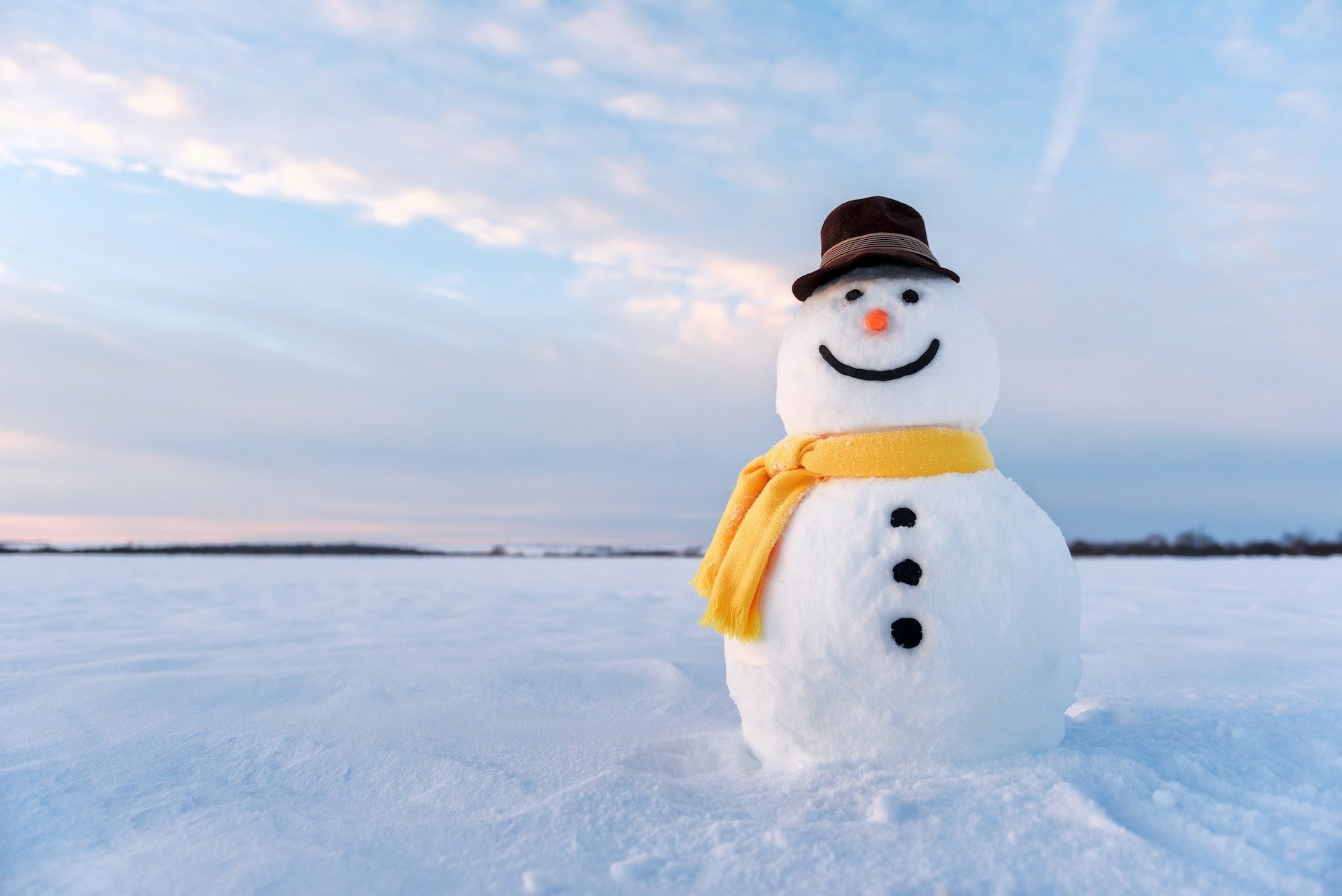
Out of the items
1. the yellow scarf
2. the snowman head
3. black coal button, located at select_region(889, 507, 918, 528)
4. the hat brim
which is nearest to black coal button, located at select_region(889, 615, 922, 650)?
black coal button, located at select_region(889, 507, 918, 528)

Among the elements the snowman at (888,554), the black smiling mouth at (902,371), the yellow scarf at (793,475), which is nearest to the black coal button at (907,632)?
the snowman at (888,554)

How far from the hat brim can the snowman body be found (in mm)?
42

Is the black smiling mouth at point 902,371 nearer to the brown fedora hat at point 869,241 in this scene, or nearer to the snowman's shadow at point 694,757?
the brown fedora hat at point 869,241

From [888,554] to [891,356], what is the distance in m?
0.67

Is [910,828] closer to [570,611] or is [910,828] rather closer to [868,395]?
[868,395]

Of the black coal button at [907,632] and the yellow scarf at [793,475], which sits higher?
the yellow scarf at [793,475]

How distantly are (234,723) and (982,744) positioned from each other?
110 inches

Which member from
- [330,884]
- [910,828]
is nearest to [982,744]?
[910,828]

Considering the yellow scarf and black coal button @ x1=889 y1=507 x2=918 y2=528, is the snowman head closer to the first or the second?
the yellow scarf

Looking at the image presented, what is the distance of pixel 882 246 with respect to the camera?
2799 mm

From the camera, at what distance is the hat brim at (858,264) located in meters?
2.78

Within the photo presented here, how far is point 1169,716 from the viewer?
319cm

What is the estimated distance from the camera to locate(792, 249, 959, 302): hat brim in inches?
110

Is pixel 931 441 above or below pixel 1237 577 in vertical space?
above
